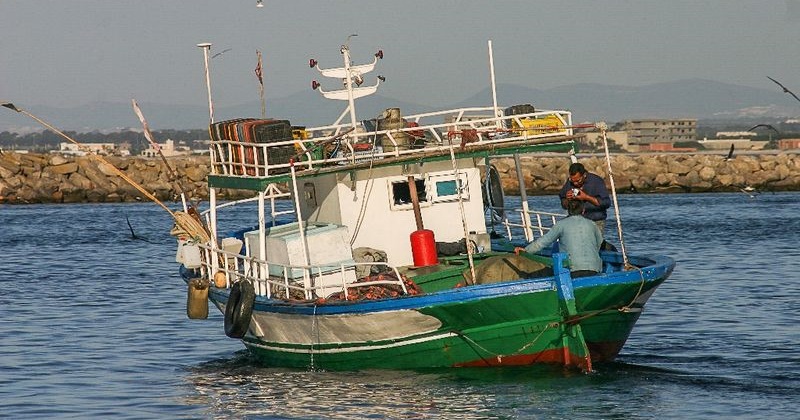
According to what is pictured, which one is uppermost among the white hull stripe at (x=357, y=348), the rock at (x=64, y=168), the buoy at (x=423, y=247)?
the rock at (x=64, y=168)

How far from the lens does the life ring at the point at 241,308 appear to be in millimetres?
19062

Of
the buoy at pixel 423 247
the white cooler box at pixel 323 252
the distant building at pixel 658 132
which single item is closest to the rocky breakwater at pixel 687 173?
the buoy at pixel 423 247

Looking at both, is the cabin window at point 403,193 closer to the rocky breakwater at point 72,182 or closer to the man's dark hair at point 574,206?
the man's dark hair at point 574,206

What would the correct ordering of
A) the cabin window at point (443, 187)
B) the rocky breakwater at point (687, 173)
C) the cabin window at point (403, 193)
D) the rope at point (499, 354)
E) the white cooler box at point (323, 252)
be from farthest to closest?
the rocky breakwater at point (687, 173), the cabin window at point (443, 187), the cabin window at point (403, 193), the white cooler box at point (323, 252), the rope at point (499, 354)

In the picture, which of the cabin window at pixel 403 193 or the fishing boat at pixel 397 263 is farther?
the cabin window at pixel 403 193

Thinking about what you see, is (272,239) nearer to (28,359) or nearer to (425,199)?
(425,199)

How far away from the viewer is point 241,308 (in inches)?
751

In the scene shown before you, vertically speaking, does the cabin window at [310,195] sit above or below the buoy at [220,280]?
above

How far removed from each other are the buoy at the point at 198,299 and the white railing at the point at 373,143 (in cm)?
178

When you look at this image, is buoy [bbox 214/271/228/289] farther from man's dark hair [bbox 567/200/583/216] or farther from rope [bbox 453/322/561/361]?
man's dark hair [bbox 567/200/583/216]

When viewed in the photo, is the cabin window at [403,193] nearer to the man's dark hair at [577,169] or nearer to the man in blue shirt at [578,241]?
the man's dark hair at [577,169]

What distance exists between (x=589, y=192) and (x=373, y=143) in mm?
3208

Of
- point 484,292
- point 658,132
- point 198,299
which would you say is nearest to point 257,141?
point 198,299

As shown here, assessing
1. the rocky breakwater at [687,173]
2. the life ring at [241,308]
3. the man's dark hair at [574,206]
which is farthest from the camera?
the rocky breakwater at [687,173]
